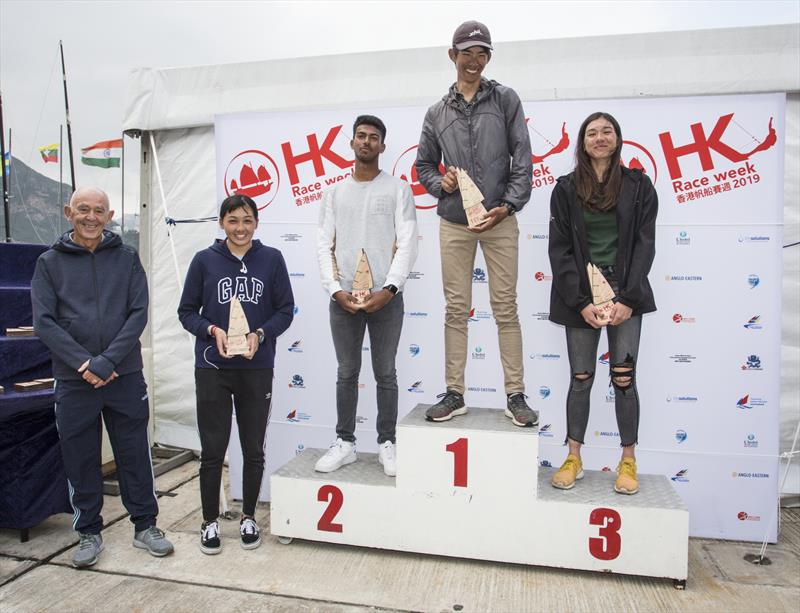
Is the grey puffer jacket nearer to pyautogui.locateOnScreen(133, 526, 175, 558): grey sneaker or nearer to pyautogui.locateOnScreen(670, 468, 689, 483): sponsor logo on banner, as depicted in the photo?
pyautogui.locateOnScreen(670, 468, 689, 483): sponsor logo on banner

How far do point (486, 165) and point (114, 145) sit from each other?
3453 mm

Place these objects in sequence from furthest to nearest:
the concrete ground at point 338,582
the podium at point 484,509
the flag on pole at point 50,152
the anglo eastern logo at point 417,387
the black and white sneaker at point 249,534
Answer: the flag on pole at point 50,152
the anglo eastern logo at point 417,387
the black and white sneaker at point 249,534
the podium at point 484,509
the concrete ground at point 338,582

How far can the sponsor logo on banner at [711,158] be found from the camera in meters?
3.10

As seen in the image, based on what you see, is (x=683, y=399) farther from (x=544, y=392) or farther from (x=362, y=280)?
(x=362, y=280)

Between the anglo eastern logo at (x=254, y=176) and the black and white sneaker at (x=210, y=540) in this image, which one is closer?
the black and white sneaker at (x=210, y=540)

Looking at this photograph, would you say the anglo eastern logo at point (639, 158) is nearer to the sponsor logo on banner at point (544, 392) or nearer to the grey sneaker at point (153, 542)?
the sponsor logo on banner at point (544, 392)

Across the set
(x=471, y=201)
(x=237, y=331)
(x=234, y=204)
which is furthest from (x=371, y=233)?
(x=237, y=331)

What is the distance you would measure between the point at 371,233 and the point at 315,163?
85 centimetres

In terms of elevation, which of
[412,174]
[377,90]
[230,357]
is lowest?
[230,357]

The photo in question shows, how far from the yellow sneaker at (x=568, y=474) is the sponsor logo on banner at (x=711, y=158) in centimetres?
146

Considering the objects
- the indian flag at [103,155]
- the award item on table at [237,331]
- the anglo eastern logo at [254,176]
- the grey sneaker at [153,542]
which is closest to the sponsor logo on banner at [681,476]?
the award item on table at [237,331]

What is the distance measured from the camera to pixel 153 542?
2.87 m

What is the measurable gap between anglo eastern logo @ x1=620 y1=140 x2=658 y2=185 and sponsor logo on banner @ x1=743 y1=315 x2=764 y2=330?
0.86 meters

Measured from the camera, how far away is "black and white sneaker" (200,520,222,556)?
2.86m
